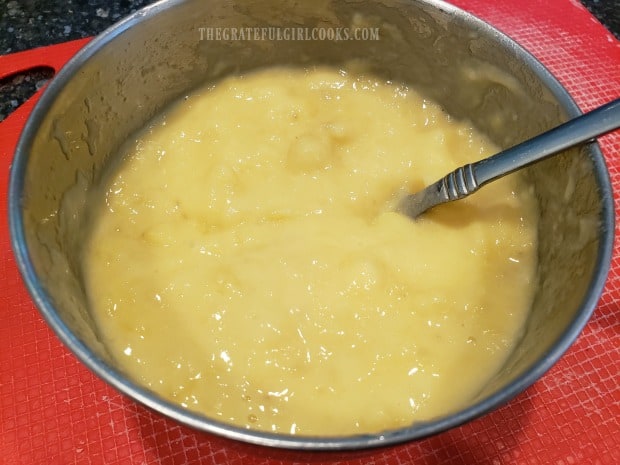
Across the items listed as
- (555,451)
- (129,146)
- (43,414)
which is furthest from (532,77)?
(43,414)

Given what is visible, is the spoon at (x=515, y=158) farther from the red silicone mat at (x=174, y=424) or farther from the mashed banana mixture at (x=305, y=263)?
the red silicone mat at (x=174, y=424)

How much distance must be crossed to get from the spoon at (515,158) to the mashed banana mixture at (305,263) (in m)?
0.05

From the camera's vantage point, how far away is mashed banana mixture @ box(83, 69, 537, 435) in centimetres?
94

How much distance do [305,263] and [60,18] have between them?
117 centimetres

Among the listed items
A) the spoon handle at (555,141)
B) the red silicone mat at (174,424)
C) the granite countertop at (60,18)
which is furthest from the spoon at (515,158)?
the granite countertop at (60,18)

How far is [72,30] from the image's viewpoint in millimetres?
1650

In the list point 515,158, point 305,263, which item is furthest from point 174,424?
point 515,158

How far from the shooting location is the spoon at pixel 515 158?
0.89 m

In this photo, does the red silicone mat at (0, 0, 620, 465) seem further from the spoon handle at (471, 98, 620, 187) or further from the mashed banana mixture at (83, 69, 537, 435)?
the spoon handle at (471, 98, 620, 187)

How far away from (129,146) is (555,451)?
41.9 inches

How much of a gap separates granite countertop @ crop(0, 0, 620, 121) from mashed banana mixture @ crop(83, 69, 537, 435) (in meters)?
0.53

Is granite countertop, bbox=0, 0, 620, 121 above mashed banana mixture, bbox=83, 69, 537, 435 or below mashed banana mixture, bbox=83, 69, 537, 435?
above

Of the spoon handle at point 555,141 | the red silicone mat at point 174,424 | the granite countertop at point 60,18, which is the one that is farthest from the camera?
the granite countertop at point 60,18

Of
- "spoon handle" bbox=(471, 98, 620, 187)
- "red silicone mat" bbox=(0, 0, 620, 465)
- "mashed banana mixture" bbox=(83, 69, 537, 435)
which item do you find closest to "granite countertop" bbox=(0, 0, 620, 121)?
"mashed banana mixture" bbox=(83, 69, 537, 435)
